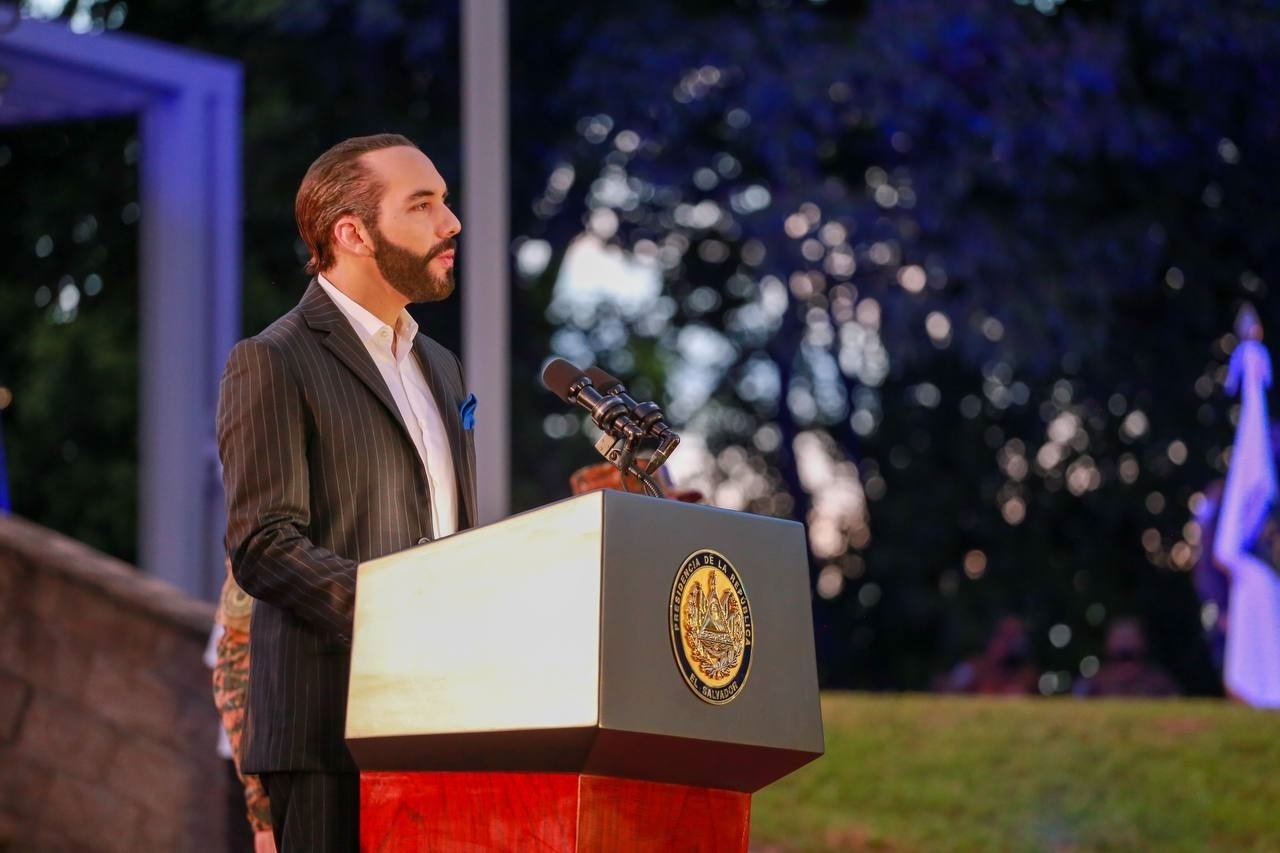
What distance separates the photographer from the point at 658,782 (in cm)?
202

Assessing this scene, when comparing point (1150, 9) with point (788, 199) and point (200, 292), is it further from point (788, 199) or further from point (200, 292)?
point (200, 292)

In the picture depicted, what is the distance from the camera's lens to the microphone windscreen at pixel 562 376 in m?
2.32

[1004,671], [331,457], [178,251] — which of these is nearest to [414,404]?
[331,457]

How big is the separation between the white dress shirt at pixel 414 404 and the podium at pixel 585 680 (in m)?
0.29

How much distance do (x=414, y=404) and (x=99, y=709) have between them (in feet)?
13.7

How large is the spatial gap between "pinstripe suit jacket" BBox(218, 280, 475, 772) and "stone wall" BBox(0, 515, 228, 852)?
3947 mm

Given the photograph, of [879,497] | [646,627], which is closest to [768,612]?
[646,627]

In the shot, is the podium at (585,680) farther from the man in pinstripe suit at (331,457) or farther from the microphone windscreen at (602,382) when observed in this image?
the microphone windscreen at (602,382)

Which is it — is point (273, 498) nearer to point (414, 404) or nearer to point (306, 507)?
point (306, 507)

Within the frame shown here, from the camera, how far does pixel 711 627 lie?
2016mm

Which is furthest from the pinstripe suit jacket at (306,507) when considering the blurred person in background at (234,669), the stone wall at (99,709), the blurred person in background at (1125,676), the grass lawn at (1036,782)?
the blurred person in background at (1125,676)

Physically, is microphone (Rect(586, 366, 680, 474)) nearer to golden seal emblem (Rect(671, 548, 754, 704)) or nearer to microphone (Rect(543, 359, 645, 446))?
microphone (Rect(543, 359, 645, 446))

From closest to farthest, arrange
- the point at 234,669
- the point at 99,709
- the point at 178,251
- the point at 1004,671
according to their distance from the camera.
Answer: the point at 234,669, the point at 99,709, the point at 178,251, the point at 1004,671

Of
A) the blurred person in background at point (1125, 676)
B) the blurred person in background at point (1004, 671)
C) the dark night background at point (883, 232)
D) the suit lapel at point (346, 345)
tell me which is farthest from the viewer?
the dark night background at point (883, 232)
